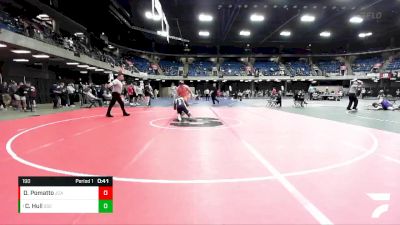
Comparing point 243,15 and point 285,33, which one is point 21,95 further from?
point 285,33

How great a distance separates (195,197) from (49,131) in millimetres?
7088

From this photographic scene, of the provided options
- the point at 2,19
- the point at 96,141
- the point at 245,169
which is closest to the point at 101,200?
the point at 245,169

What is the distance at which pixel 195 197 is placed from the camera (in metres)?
3.53

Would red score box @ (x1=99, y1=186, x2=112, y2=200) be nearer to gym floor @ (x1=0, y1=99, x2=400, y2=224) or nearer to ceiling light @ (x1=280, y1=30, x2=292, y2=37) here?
gym floor @ (x1=0, y1=99, x2=400, y2=224)

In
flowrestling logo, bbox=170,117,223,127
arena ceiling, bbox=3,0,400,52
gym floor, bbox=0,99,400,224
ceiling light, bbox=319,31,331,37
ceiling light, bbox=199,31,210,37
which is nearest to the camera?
gym floor, bbox=0,99,400,224

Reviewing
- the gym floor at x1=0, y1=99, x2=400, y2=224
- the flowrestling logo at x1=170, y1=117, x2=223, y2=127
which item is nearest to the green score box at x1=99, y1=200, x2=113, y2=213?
the gym floor at x1=0, y1=99, x2=400, y2=224

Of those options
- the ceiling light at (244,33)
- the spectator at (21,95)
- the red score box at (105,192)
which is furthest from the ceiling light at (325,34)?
the red score box at (105,192)

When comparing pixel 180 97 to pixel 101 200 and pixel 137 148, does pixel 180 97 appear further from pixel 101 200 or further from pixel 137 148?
pixel 101 200
